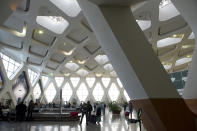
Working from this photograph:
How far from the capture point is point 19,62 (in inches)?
1133

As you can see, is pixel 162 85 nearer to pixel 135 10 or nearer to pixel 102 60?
pixel 135 10

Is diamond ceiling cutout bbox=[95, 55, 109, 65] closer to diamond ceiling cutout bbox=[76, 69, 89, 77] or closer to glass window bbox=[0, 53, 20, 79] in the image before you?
diamond ceiling cutout bbox=[76, 69, 89, 77]

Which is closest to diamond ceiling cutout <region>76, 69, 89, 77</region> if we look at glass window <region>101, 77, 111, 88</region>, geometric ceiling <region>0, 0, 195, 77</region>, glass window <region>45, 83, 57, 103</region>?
glass window <region>101, 77, 111, 88</region>

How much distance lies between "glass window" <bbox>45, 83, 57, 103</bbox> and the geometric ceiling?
33.2ft

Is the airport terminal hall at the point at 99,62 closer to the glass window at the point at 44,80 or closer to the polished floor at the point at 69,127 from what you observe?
the polished floor at the point at 69,127

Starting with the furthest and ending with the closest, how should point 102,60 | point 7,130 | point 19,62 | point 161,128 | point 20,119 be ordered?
point 102,60 < point 19,62 < point 20,119 < point 7,130 < point 161,128

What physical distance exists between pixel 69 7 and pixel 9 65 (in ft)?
43.1

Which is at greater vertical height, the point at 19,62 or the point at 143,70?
the point at 19,62

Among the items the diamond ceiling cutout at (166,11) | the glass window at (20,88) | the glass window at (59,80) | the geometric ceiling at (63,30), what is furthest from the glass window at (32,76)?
the diamond ceiling cutout at (166,11)

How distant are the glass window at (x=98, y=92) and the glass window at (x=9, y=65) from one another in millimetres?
24419

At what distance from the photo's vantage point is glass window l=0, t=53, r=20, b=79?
24953mm

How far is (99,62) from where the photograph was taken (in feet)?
122

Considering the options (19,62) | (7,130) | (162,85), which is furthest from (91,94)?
(162,85)

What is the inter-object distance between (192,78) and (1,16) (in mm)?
6526
